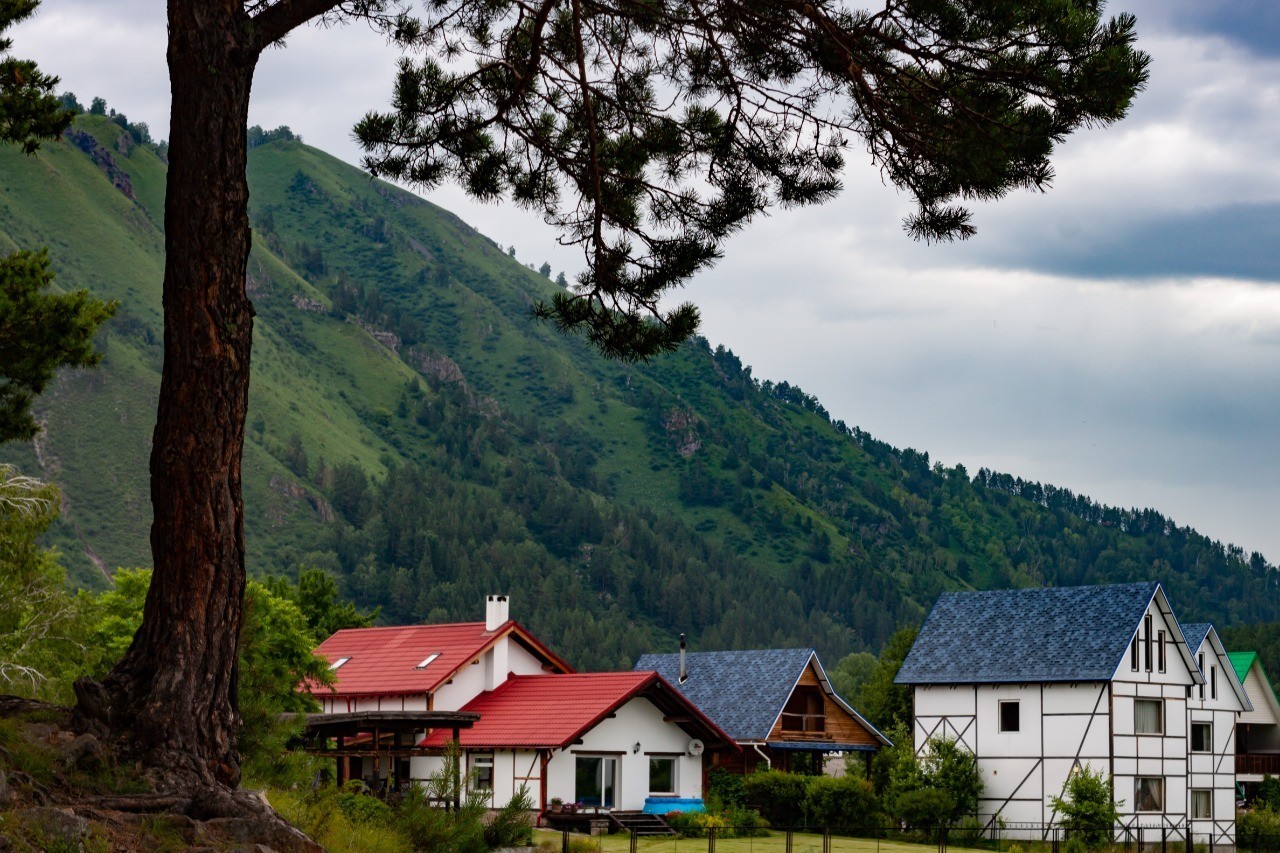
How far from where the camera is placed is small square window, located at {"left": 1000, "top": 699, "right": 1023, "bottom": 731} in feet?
149

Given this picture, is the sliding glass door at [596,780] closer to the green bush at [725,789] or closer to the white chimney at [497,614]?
the green bush at [725,789]

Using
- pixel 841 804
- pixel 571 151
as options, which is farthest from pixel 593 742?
pixel 571 151

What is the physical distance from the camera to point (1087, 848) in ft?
125

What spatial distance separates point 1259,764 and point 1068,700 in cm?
2391

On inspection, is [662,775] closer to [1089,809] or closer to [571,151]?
[1089,809]

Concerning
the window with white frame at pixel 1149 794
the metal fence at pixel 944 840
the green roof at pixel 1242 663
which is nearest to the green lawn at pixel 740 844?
the metal fence at pixel 944 840

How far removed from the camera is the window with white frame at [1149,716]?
147ft

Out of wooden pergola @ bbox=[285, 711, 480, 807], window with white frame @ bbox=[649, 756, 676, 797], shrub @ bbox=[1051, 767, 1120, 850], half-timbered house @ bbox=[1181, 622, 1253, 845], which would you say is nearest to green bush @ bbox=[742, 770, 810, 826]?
window with white frame @ bbox=[649, 756, 676, 797]

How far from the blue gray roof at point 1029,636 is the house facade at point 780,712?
17.2ft

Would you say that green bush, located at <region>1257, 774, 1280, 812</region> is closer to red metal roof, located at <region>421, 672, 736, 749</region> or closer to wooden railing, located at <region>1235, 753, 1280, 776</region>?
wooden railing, located at <region>1235, 753, 1280, 776</region>

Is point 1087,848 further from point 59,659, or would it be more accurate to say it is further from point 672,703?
point 59,659

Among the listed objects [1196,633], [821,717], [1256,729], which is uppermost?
[1196,633]

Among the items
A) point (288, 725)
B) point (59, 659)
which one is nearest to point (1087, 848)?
point (59, 659)

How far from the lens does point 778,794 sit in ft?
154
